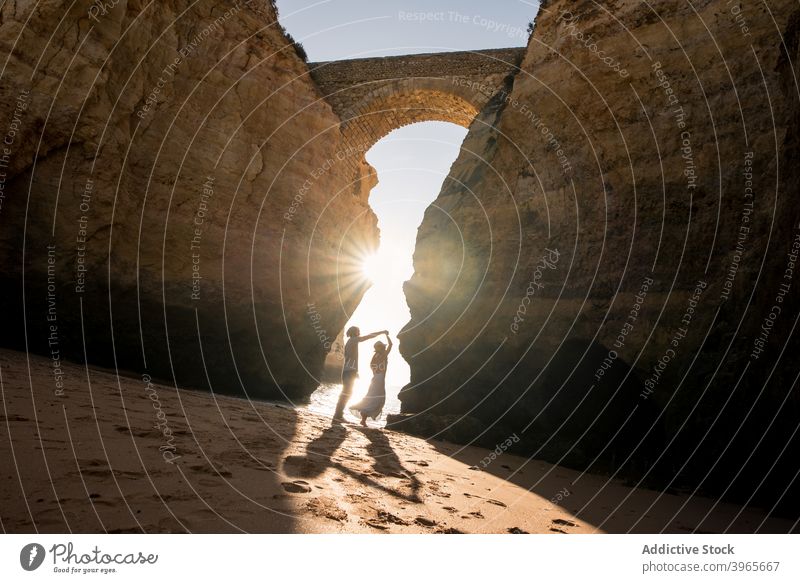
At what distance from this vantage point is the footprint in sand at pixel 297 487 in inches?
119

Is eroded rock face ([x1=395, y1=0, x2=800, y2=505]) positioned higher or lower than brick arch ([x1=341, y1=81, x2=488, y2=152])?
lower

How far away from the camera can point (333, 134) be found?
1492 centimetres

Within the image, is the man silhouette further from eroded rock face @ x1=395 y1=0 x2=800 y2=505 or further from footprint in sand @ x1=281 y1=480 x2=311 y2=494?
footprint in sand @ x1=281 y1=480 x2=311 y2=494

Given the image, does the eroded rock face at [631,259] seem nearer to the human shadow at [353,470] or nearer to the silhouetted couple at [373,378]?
the silhouetted couple at [373,378]

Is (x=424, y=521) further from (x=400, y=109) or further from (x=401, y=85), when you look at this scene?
(x=400, y=109)

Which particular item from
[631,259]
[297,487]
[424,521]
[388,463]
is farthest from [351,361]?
[424,521]

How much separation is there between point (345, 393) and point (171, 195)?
741 centimetres

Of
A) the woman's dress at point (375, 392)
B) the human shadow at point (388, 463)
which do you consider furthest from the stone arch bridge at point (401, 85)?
the human shadow at point (388, 463)

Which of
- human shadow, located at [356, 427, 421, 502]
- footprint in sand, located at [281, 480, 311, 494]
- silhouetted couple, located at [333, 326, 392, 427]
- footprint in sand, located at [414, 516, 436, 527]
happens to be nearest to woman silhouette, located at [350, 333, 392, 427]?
silhouetted couple, located at [333, 326, 392, 427]

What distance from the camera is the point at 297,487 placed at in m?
3.11

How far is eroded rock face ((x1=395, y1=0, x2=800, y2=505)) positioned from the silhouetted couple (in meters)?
1.21

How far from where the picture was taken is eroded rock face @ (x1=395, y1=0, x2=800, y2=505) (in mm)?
5109
